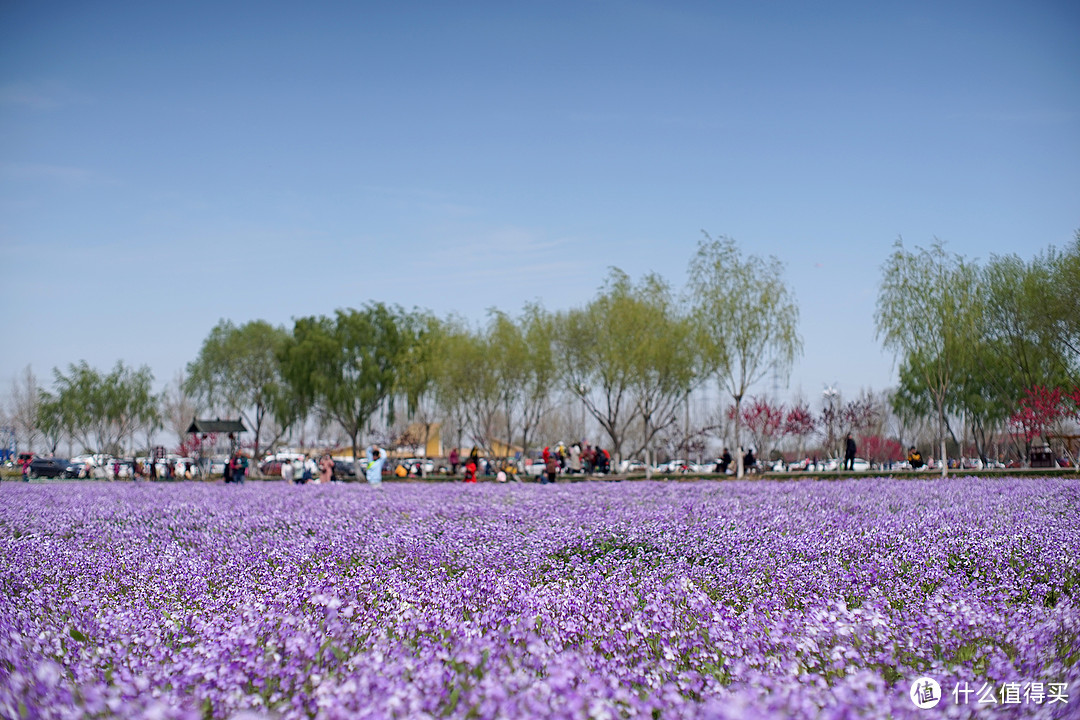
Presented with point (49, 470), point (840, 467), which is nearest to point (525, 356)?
point (840, 467)

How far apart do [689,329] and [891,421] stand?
50.3 m

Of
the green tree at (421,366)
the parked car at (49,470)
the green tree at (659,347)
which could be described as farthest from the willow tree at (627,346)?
the parked car at (49,470)

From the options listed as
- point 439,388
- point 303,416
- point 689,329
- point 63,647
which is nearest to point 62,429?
point 303,416

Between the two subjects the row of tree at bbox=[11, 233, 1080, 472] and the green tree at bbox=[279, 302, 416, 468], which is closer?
the row of tree at bbox=[11, 233, 1080, 472]

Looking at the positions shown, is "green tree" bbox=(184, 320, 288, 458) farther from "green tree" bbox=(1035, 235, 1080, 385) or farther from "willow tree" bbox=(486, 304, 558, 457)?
"green tree" bbox=(1035, 235, 1080, 385)

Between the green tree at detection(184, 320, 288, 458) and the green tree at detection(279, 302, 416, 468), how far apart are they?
8.04 metres

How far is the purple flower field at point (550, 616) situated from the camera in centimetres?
335

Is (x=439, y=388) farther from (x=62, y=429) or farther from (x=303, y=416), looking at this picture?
→ (x=62, y=429)

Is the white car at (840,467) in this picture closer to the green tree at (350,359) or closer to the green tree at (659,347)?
the green tree at (659,347)

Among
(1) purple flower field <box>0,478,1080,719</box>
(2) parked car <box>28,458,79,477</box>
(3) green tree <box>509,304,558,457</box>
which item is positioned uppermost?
(3) green tree <box>509,304,558,457</box>

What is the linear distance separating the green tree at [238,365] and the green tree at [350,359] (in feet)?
26.4

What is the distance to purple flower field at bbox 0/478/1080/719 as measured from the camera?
335 cm

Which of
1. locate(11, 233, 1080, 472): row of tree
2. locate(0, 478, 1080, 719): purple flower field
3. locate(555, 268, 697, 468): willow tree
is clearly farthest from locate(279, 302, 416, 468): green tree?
locate(0, 478, 1080, 719): purple flower field

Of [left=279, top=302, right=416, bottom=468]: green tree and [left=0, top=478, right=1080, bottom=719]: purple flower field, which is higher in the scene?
[left=279, top=302, right=416, bottom=468]: green tree
